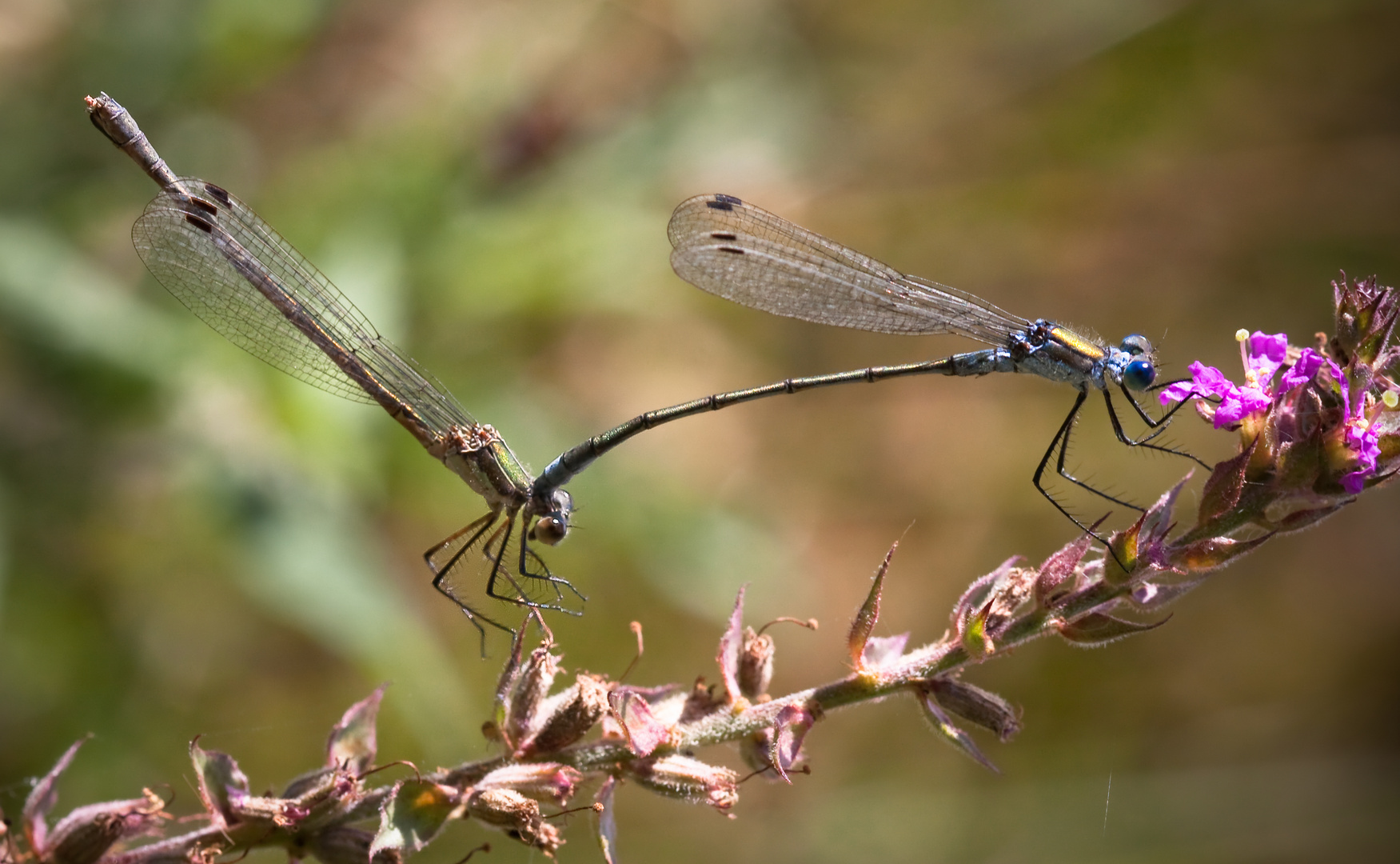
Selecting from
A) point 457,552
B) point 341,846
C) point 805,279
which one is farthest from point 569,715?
point 805,279

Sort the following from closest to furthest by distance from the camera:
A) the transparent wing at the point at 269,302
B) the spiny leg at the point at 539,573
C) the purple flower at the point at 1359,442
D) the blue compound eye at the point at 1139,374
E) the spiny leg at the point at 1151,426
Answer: the purple flower at the point at 1359,442 < the spiny leg at the point at 1151,426 < the spiny leg at the point at 539,573 < the blue compound eye at the point at 1139,374 < the transparent wing at the point at 269,302

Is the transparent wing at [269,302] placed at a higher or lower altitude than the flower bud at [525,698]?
higher

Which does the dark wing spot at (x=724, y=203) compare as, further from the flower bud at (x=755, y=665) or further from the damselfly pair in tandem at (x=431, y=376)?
the flower bud at (x=755, y=665)

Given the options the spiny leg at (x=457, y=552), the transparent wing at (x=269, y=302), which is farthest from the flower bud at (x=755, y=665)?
the transparent wing at (x=269, y=302)

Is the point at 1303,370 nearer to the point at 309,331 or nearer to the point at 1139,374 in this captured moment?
the point at 1139,374

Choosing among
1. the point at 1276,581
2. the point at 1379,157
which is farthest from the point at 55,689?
Result: the point at 1379,157

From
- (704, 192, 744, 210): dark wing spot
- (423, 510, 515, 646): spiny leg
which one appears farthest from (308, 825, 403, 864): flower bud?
(704, 192, 744, 210): dark wing spot

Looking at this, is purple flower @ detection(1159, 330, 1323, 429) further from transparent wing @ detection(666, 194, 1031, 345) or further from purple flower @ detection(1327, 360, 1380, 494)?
transparent wing @ detection(666, 194, 1031, 345)
